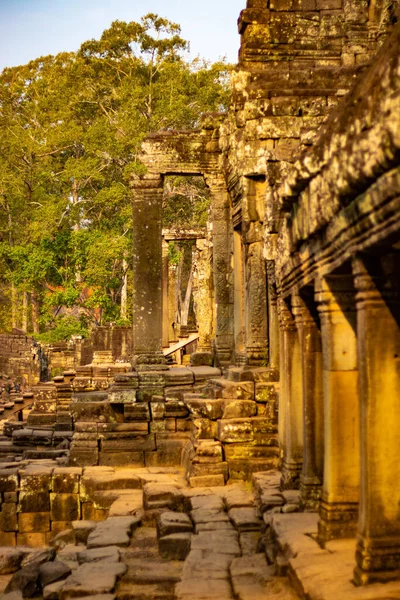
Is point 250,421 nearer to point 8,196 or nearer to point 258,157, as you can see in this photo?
point 258,157

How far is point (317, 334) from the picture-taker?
6.92m

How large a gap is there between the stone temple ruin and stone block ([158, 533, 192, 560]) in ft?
0.10

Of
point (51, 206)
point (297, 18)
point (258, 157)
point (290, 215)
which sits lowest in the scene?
point (290, 215)

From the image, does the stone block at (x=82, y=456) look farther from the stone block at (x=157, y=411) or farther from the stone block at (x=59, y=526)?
the stone block at (x=59, y=526)

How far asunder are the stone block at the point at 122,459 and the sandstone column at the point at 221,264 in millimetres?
3002

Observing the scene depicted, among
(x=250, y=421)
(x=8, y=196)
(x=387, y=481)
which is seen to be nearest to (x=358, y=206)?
(x=387, y=481)

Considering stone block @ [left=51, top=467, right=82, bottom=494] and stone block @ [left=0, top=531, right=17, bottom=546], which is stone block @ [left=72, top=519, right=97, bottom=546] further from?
stone block @ [left=0, top=531, right=17, bottom=546]

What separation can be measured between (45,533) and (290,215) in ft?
19.5

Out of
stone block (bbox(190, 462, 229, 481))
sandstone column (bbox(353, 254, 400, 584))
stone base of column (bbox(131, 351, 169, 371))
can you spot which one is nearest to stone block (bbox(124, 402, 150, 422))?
stone base of column (bbox(131, 351, 169, 371))

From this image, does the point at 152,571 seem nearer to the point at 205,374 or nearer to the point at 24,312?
Result: the point at 205,374

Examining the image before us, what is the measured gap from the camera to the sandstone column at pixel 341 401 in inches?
226

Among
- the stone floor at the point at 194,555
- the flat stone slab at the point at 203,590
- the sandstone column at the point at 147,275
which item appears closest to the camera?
the stone floor at the point at 194,555

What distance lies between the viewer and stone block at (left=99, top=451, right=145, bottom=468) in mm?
12016

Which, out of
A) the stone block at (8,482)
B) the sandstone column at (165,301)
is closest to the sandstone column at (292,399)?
the stone block at (8,482)
